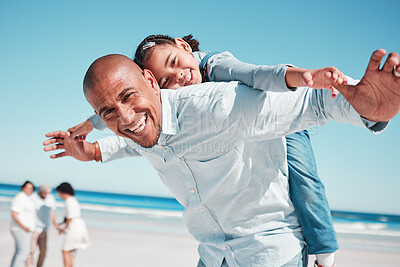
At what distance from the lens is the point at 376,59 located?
48.3 inches

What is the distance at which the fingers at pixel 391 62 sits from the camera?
118cm

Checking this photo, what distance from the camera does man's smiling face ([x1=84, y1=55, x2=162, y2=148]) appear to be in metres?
1.84

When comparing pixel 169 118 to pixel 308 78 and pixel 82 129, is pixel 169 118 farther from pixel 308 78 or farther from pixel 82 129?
pixel 82 129

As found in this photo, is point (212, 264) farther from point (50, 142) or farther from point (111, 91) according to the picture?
point (50, 142)

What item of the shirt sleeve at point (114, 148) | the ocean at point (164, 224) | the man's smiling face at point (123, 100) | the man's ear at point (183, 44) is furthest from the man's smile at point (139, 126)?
the ocean at point (164, 224)

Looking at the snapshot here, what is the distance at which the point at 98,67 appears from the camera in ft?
6.11

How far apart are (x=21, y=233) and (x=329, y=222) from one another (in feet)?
17.5

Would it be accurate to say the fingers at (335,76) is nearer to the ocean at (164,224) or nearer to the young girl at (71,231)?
the young girl at (71,231)

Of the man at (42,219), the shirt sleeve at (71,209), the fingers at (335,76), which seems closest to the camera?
the fingers at (335,76)

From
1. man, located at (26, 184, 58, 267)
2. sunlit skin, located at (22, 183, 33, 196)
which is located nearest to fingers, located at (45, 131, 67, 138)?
sunlit skin, located at (22, 183, 33, 196)

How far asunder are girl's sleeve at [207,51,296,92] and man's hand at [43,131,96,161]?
3.03ft

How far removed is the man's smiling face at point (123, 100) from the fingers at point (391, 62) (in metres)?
1.01

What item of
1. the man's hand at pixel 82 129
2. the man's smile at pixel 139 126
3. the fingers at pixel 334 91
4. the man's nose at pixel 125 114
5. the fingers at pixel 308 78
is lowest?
the man's hand at pixel 82 129

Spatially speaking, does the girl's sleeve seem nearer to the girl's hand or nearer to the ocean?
the girl's hand
